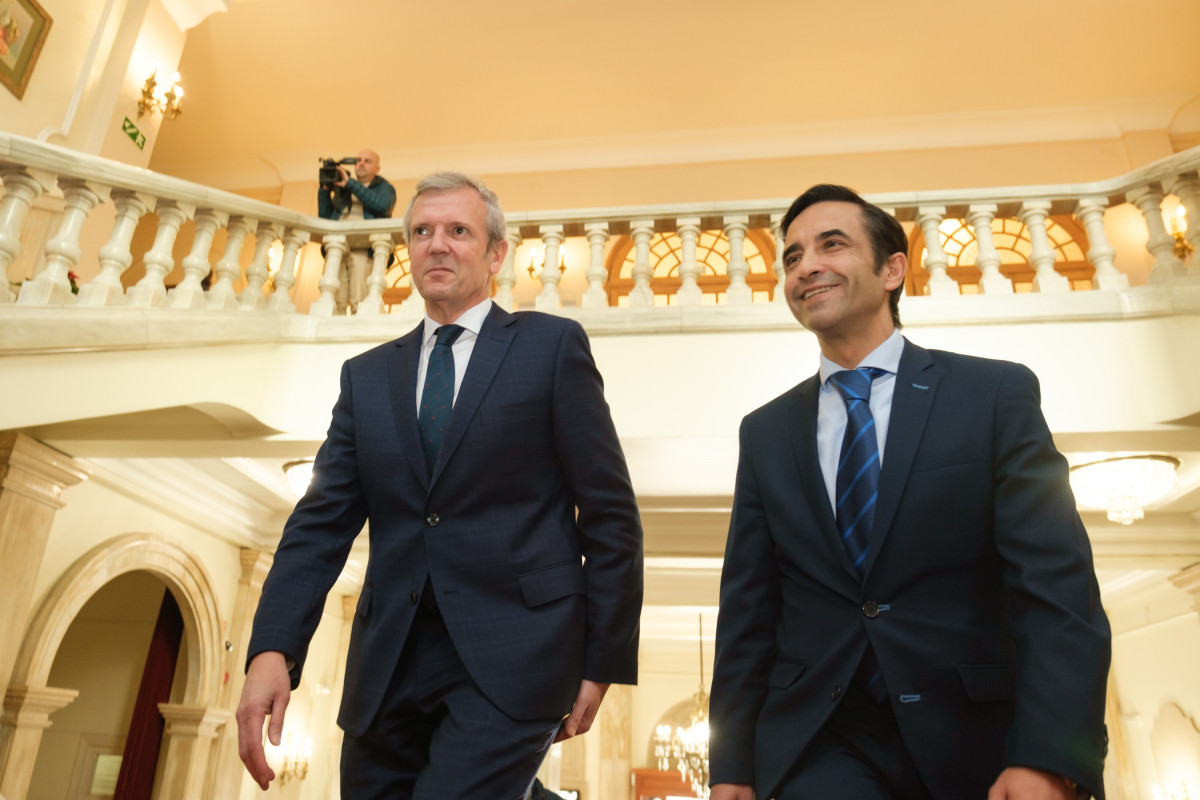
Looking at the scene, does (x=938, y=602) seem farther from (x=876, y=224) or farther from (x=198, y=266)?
(x=198, y=266)

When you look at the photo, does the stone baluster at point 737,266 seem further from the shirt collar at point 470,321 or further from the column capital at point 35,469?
the column capital at point 35,469

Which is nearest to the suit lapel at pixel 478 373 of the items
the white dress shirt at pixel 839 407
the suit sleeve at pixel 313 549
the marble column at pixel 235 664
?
the suit sleeve at pixel 313 549

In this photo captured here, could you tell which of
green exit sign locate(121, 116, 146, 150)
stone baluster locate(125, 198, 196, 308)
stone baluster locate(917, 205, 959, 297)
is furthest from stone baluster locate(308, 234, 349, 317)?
stone baluster locate(917, 205, 959, 297)

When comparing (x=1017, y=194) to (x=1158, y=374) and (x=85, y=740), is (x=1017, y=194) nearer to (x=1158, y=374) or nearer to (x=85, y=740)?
(x=1158, y=374)

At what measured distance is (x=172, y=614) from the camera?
7.58m

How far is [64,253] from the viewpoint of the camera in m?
3.89

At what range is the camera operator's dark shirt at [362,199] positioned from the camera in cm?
564

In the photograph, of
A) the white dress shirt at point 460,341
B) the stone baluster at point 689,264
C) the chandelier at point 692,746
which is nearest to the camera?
the white dress shirt at point 460,341

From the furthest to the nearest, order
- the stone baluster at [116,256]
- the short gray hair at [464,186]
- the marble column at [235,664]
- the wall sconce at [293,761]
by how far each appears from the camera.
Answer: the wall sconce at [293,761] → the marble column at [235,664] → the stone baluster at [116,256] → the short gray hair at [464,186]

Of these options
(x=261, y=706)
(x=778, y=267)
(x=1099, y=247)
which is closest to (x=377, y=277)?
(x=778, y=267)

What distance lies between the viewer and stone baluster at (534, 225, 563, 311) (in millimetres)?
4855

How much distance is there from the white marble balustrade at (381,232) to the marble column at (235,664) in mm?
3531

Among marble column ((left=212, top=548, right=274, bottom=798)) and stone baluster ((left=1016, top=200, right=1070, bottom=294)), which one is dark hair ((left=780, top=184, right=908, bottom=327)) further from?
marble column ((left=212, top=548, right=274, bottom=798))

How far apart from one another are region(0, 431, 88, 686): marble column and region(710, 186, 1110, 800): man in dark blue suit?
5009 millimetres
